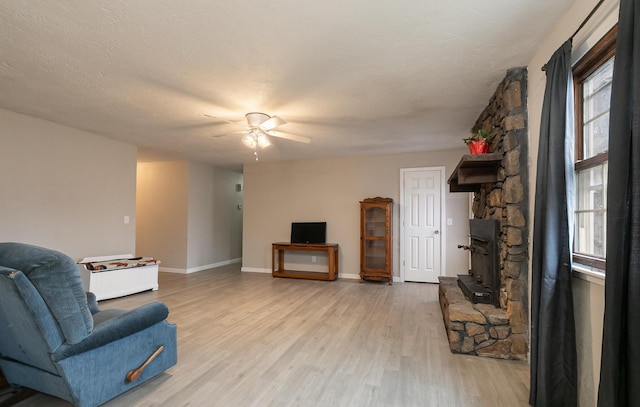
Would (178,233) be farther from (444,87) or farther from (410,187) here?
(444,87)

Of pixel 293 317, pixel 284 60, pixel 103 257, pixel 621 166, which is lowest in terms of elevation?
pixel 293 317

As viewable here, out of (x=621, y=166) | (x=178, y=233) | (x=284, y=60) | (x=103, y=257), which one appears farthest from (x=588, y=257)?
(x=178, y=233)

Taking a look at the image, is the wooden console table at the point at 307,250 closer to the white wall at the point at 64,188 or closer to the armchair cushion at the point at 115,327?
the white wall at the point at 64,188

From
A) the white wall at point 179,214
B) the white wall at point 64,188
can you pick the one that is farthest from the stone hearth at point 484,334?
the white wall at point 179,214

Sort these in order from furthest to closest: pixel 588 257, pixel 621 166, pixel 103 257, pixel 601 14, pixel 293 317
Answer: pixel 103 257 → pixel 293 317 → pixel 588 257 → pixel 601 14 → pixel 621 166

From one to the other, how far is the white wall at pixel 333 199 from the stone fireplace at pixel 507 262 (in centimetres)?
258

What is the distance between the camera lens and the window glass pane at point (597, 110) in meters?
1.66

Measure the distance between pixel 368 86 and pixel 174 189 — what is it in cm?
531

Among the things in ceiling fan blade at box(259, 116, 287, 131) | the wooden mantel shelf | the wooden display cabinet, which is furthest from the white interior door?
ceiling fan blade at box(259, 116, 287, 131)

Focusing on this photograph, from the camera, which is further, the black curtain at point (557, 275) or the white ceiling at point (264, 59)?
the white ceiling at point (264, 59)

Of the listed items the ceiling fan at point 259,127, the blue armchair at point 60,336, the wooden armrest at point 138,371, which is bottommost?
the wooden armrest at point 138,371

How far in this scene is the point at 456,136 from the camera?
455 centimetres

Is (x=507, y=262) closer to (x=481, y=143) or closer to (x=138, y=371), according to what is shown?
(x=481, y=143)

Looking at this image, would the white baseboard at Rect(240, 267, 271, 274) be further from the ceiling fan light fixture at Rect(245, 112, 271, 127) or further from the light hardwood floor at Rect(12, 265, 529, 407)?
the ceiling fan light fixture at Rect(245, 112, 271, 127)
